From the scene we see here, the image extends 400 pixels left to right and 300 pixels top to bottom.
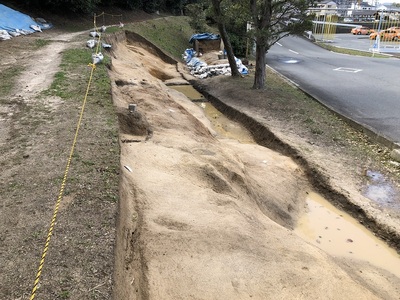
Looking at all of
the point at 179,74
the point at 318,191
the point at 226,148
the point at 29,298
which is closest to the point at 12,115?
the point at 226,148

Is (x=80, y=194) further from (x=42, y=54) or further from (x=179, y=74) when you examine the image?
(x=179, y=74)

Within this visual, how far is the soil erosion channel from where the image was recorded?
4418mm

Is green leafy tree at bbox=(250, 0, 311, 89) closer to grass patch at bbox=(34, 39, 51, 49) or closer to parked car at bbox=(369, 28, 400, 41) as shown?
grass patch at bbox=(34, 39, 51, 49)

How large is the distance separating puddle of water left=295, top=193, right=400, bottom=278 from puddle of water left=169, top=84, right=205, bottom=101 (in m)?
9.72

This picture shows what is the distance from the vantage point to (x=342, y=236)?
7.23m

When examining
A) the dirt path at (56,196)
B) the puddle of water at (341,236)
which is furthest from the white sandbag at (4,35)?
the puddle of water at (341,236)

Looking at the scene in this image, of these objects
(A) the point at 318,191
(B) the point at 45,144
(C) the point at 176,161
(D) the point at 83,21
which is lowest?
(A) the point at 318,191

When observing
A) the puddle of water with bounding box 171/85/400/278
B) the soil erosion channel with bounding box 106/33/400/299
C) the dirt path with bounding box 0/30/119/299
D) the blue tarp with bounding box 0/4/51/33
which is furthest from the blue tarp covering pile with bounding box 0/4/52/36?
the puddle of water with bounding box 171/85/400/278

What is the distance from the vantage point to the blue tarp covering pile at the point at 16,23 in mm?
17109

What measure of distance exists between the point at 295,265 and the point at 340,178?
169 inches

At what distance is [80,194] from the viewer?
16.4 ft

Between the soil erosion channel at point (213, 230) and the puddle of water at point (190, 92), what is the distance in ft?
24.9

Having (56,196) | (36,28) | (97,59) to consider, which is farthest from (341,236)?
(36,28)

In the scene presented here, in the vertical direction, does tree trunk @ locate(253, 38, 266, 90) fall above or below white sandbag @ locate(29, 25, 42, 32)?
A: below
